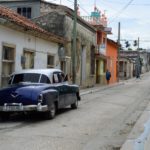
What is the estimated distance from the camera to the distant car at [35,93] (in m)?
13.7

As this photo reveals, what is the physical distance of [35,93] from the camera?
1371 cm

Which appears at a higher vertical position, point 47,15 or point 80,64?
point 47,15

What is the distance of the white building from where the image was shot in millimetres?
19766

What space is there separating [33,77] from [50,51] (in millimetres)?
11484

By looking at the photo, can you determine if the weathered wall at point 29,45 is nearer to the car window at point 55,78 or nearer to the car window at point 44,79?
the car window at point 55,78

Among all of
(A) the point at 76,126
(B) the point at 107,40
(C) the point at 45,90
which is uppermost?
(B) the point at 107,40

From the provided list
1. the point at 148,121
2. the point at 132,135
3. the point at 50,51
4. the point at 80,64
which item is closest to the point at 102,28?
the point at 80,64

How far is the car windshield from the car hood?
4.06 feet

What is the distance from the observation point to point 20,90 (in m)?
13.8

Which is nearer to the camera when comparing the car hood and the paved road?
the paved road

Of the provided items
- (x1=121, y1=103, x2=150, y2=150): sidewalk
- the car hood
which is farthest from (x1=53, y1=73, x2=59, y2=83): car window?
(x1=121, y1=103, x2=150, y2=150): sidewalk

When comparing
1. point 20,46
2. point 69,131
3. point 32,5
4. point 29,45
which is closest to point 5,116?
point 69,131

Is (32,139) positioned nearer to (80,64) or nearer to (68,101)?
(68,101)

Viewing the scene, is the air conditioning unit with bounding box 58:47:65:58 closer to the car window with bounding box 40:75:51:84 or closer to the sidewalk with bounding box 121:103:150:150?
the car window with bounding box 40:75:51:84
